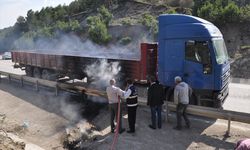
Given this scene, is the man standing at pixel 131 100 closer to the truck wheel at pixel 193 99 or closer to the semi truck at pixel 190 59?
the semi truck at pixel 190 59

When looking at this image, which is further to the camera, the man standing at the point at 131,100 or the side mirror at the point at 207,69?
the side mirror at the point at 207,69

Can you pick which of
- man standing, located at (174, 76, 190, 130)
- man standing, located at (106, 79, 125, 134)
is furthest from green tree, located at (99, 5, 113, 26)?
man standing, located at (174, 76, 190, 130)

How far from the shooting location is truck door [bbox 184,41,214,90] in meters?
10.1

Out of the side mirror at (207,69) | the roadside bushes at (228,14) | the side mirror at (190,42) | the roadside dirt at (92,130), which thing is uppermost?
the roadside bushes at (228,14)

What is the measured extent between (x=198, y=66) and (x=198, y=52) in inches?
19.0

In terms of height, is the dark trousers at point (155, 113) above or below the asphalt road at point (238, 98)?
above

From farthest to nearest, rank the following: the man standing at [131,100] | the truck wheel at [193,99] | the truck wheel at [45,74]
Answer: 1. the truck wheel at [45,74]
2. the truck wheel at [193,99]
3. the man standing at [131,100]

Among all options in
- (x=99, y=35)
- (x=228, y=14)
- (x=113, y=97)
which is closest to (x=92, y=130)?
(x=113, y=97)

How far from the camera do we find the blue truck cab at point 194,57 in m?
10.1

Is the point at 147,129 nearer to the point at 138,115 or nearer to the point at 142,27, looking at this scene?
the point at 138,115

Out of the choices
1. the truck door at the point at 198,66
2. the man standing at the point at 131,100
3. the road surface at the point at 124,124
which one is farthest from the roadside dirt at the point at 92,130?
the truck door at the point at 198,66

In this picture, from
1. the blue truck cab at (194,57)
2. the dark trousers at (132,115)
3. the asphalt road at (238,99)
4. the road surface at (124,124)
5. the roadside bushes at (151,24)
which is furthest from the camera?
the roadside bushes at (151,24)

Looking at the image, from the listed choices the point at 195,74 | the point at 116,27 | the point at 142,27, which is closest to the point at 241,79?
the point at 195,74

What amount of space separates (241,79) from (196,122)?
33.1 ft
